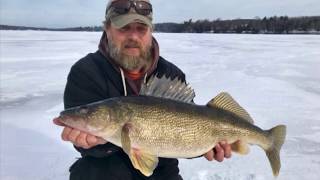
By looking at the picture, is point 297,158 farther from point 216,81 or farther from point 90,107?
point 216,81

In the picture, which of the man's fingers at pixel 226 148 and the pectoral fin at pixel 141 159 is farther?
the man's fingers at pixel 226 148

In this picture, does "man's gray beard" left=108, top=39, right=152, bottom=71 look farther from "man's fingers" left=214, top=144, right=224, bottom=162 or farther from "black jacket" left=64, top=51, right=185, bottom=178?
"man's fingers" left=214, top=144, right=224, bottom=162

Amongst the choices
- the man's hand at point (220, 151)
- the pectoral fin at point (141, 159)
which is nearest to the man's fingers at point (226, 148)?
the man's hand at point (220, 151)

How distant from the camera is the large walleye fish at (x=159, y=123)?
2436mm

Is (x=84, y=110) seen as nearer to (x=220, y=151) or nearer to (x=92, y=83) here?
(x=92, y=83)

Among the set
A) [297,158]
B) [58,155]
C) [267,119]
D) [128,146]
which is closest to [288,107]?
[267,119]

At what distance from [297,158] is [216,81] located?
200 inches

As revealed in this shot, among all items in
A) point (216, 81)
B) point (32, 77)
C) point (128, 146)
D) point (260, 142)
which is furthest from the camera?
point (32, 77)

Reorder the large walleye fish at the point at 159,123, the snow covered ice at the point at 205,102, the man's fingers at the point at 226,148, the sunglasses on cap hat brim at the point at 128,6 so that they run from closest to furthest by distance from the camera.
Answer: the large walleye fish at the point at 159,123 < the man's fingers at the point at 226,148 < the sunglasses on cap hat brim at the point at 128,6 < the snow covered ice at the point at 205,102

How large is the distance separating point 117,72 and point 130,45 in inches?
9.0

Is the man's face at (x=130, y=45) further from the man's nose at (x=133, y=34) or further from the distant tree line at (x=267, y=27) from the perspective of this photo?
the distant tree line at (x=267, y=27)

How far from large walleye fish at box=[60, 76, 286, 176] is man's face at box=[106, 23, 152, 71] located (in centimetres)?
47

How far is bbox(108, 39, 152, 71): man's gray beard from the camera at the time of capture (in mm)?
3094

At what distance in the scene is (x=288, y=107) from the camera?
704cm
